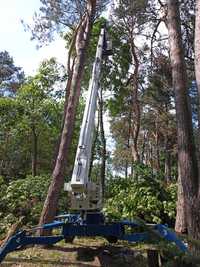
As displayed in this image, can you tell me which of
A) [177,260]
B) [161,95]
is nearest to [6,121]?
[161,95]

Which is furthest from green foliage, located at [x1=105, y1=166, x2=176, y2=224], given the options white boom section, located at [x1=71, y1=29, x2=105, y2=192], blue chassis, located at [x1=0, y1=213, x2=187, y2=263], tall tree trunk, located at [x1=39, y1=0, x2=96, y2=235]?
white boom section, located at [x1=71, y1=29, x2=105, y2=192]

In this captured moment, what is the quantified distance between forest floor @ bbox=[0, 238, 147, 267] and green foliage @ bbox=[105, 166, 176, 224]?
2.46m

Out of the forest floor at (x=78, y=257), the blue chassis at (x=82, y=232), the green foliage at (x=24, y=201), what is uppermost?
the green foliage at (x=24, y=201)

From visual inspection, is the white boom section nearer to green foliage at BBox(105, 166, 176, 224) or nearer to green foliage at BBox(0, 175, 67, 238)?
green foliage at BBox(105, 166, 176, 224)

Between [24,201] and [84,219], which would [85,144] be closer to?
[84,219]

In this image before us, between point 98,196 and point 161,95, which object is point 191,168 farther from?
point 161,95

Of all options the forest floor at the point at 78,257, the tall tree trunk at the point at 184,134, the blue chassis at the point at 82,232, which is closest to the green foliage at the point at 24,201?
the forest floor at the point at 78,257

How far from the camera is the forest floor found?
267 inches

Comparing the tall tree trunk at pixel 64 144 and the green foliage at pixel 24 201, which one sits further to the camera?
the green foliage at pixel 24 201

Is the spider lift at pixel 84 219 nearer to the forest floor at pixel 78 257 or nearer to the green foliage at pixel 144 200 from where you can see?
the forest floor at pixel 78 257

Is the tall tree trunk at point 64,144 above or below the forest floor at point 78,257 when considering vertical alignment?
above

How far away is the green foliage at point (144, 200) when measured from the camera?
10.3 m

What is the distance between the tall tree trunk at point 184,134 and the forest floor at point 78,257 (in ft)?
4.10

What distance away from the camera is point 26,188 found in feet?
43.3
